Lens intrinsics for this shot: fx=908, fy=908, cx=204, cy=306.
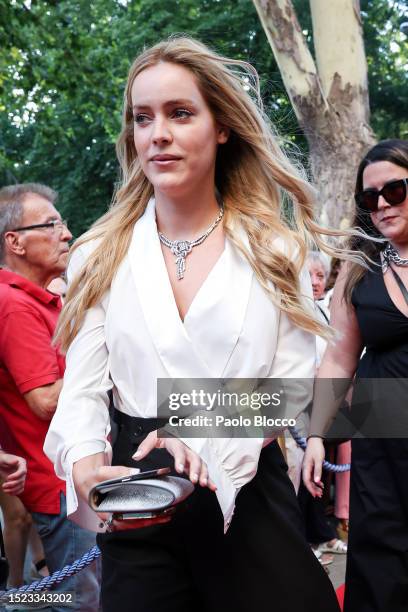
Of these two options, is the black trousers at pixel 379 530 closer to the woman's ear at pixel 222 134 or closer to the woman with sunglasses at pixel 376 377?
the woman with sunglasses at pixel 376 377

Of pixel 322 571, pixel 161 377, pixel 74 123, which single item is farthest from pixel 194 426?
pixel 74 123

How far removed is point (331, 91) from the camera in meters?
10.9

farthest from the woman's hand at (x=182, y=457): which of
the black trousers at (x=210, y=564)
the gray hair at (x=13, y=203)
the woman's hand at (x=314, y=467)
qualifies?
the gray hair at (x=13, y=203)

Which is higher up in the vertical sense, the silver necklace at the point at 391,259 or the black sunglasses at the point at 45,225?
the black sunglasses at the point at 45,225

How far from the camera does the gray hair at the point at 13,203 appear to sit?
15.0 feet

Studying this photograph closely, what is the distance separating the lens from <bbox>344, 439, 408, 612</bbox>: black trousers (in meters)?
3.44

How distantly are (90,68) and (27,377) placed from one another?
11.7m

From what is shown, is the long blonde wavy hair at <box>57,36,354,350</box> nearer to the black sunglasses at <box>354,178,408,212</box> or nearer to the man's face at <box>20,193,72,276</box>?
the black sunglasses at <box>354,178,408,212</box>

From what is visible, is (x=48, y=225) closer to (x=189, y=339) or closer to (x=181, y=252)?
(x=181, y=252)

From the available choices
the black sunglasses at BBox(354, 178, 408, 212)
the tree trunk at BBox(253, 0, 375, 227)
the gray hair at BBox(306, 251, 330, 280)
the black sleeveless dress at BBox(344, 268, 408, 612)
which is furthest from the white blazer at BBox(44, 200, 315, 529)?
the tree trunk at BBox(253, 0, 375, 227)

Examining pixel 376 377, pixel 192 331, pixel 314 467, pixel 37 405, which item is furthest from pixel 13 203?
pixel 192 331

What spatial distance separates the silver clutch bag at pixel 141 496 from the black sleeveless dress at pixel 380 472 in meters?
1.72

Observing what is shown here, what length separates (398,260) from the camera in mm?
3865

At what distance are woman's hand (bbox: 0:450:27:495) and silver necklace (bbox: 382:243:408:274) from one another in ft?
5.72
